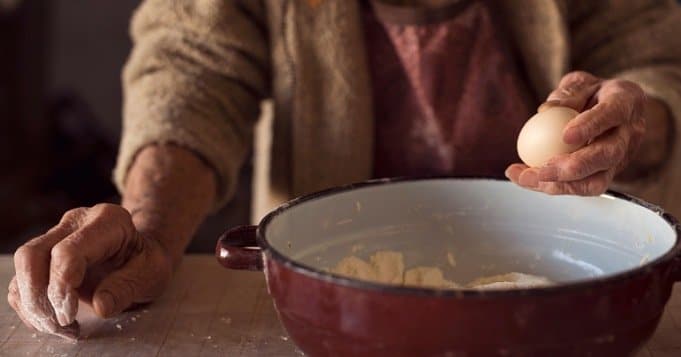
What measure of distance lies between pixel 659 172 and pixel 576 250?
0.36 metres

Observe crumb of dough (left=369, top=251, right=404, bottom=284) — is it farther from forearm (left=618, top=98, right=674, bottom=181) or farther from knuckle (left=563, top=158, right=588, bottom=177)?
forearm (left=618, top=98, right=674, bottom=181)

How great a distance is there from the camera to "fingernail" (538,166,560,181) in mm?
702

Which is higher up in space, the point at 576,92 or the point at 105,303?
the point at 576,92

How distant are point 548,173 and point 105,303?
0.37 meters

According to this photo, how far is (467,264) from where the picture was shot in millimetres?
808

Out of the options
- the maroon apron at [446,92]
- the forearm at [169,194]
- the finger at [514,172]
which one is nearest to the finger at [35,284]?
the forearm at [169,194]

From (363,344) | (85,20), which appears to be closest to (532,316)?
(363,344)

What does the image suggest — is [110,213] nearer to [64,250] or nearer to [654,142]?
[64,250]

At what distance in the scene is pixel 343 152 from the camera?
3.65ft

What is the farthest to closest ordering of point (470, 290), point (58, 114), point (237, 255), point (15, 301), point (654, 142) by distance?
1. point (58, 114)
2. point (654, 142)
3. point (15, 301)
4. point (237, 255)
5. point (470, 290)

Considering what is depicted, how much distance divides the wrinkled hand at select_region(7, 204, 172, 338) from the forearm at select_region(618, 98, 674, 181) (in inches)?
21.6

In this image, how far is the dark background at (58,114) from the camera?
244 centimetres

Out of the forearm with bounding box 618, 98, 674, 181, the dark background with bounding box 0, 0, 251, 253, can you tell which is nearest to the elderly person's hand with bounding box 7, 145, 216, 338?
the forearm with bounding box 618, 98, 674, 181

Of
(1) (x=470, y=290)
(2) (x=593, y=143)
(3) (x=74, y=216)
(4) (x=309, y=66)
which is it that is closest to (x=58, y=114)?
(4) (x=309, y=66)
